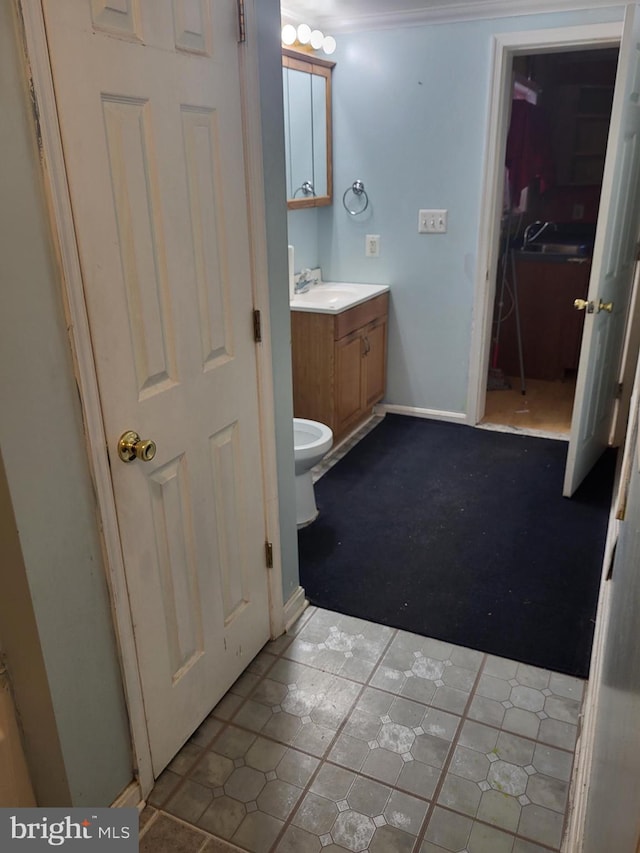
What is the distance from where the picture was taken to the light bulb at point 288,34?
311cm

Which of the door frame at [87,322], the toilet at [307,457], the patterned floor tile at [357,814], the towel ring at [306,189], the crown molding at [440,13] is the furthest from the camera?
the towel ring at [306,189]

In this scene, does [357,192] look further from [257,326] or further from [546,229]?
[257,326]

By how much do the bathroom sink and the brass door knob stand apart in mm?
1979

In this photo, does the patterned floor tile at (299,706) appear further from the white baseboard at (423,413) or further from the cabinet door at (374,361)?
the white baseboard at (423,413)

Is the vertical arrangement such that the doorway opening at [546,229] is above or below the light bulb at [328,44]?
below

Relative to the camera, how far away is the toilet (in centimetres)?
259

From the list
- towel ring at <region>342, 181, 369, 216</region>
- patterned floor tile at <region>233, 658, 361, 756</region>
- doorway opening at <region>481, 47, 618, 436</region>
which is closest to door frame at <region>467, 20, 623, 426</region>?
doorway opening at <region>481, 47, 618, 436</region>

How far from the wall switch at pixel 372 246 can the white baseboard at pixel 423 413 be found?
921mm

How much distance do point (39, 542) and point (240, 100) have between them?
44.5 inches

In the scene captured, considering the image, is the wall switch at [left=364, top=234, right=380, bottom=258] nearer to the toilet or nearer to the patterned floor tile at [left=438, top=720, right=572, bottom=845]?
the toilet

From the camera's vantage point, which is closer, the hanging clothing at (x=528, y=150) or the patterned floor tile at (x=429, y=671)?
the patterned floor tile at (x=429, y=671)

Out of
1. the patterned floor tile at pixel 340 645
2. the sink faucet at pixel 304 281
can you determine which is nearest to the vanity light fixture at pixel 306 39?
the sink faucet at pixel 304 281

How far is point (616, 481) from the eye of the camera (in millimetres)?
3100

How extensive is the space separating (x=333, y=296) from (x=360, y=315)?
0.24 meters
